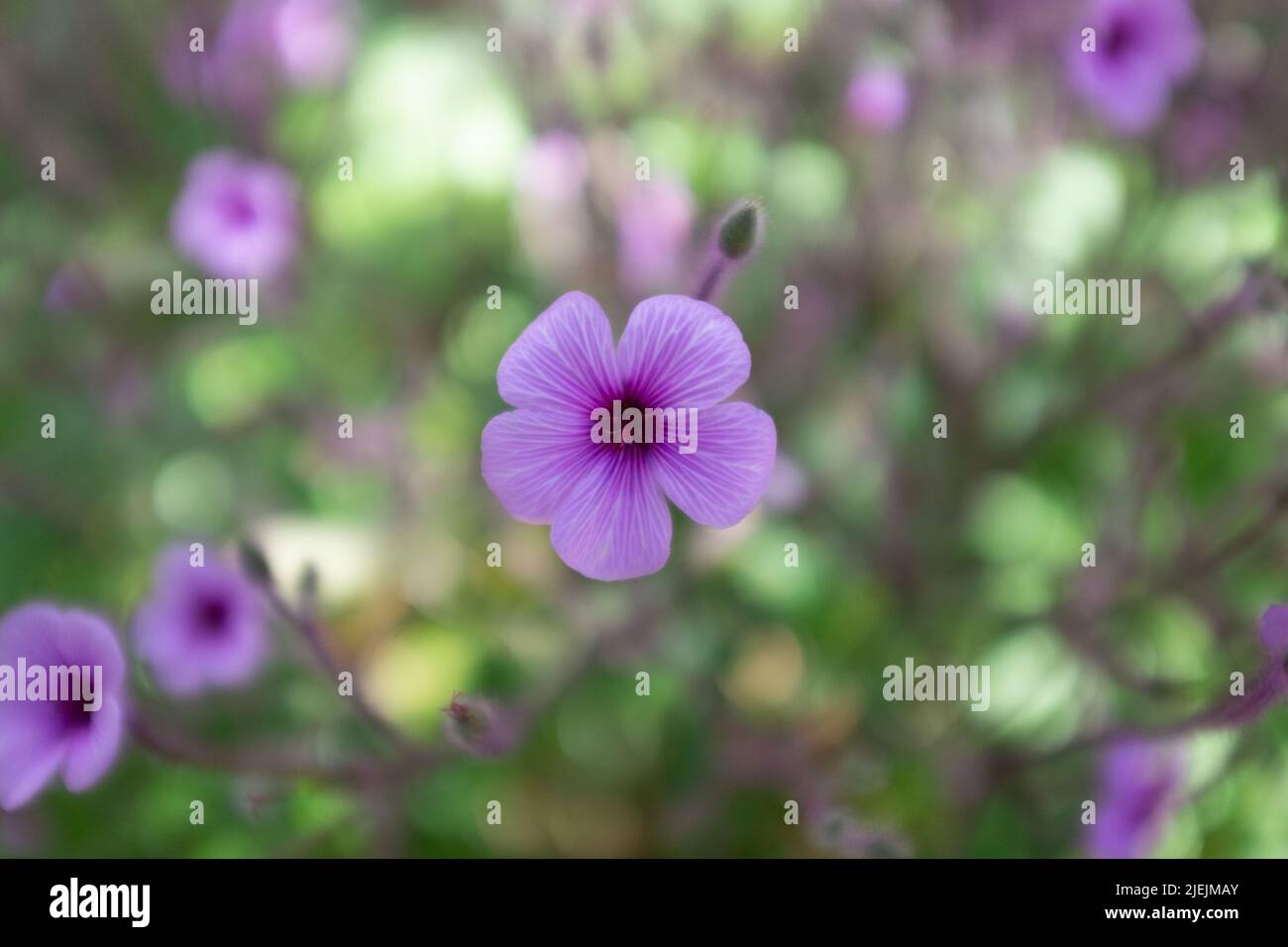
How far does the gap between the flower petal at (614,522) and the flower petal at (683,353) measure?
10 cm

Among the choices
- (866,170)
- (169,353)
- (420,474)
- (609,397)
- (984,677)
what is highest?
(866,170)

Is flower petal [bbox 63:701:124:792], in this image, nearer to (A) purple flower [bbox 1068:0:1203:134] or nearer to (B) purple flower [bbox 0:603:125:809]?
(B) purple flower [bbox 0:603:125:809]

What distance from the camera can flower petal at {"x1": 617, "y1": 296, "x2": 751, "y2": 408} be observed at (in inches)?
42.8

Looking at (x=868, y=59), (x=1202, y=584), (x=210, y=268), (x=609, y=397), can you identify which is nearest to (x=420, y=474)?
(x=210, y=268)

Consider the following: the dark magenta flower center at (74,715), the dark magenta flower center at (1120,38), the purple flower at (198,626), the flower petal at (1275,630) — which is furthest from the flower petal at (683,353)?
the dark magenta flower center at (1120,38)

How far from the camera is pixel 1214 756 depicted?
1926 millimetres

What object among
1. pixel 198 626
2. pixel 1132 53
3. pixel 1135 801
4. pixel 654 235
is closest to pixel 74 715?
pixel 198 626

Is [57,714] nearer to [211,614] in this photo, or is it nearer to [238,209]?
[211,614]

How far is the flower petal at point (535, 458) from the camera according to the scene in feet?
3.76

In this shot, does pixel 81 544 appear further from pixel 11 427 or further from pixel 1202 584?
pixel 1202 584

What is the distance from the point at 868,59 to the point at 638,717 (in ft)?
5.23

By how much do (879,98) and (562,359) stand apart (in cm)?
136

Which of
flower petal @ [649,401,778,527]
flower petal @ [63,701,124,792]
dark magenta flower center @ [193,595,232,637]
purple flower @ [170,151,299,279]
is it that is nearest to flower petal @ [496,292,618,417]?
flower petal @ [649,401,778,527]

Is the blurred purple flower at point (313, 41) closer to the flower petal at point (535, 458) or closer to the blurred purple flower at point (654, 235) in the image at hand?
the blurred purple flower at point (654, 235)
